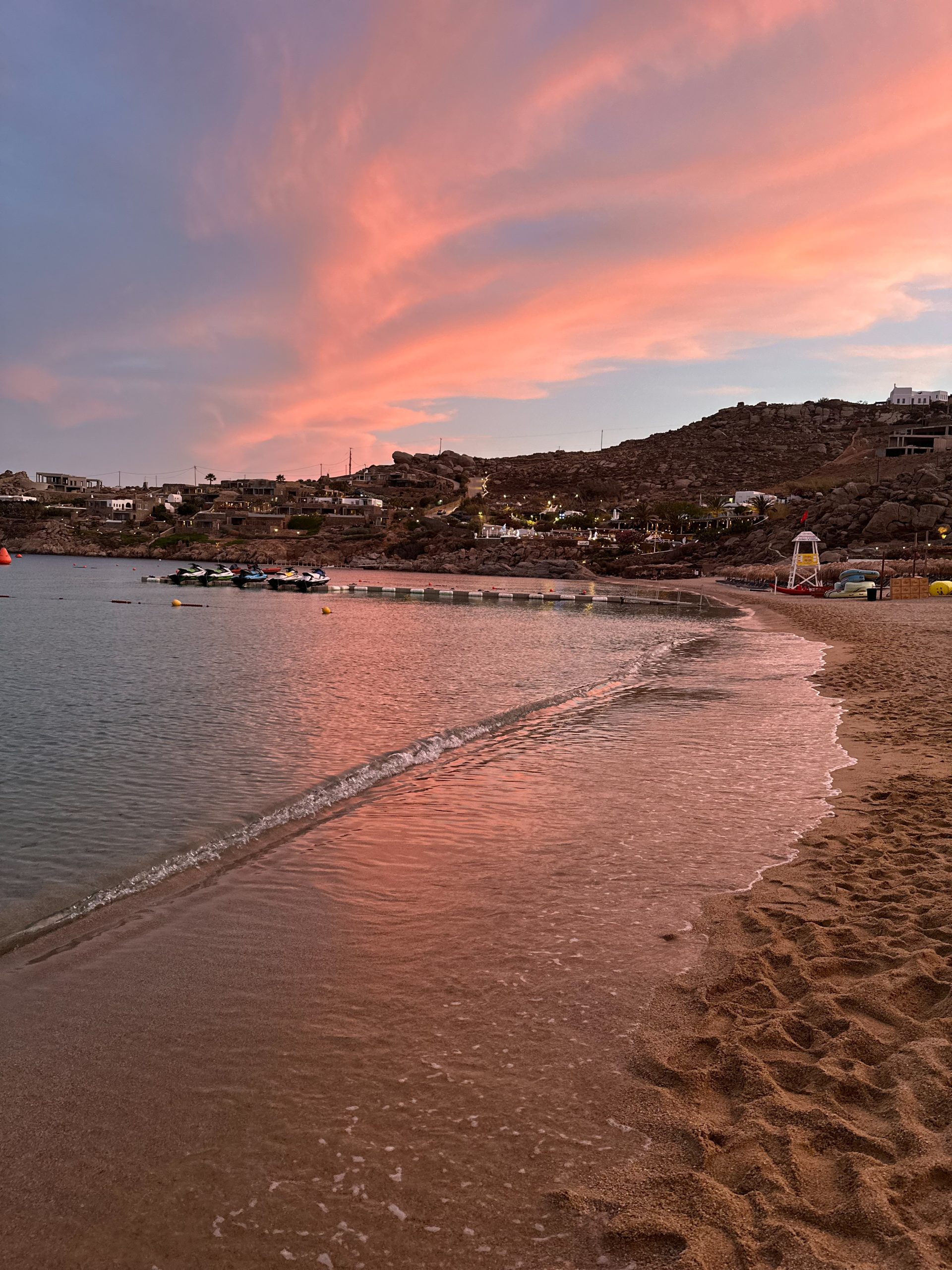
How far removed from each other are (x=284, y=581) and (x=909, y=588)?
182ft

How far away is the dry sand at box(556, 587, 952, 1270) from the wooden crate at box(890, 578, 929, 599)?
56.1 meters

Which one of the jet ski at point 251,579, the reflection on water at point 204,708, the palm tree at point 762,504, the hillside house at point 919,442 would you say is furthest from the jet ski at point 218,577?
the hillside house at point 919,442

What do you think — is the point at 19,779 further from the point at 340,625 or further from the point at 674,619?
the point at 674,619

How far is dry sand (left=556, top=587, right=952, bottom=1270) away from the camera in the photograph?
3.18 meters

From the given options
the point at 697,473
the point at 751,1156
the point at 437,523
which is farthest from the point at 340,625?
the point at 697,473

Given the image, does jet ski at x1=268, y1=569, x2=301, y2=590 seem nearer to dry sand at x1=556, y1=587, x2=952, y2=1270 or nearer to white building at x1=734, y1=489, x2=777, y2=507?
dry sand at x1=556, y1=587, x2=952, y2=1270

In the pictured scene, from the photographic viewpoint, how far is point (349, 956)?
6035 millimetres

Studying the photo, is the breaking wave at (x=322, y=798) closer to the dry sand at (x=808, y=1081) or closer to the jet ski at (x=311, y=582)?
the dry sand at (x=808, y=1081)

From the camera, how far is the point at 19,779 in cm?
1141

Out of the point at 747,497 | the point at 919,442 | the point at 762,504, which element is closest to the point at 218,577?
the point at 762,504

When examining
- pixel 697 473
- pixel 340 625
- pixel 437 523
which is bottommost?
pixel 340 625

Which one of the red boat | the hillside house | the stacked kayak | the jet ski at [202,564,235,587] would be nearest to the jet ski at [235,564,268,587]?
the jet ski at [202,564,235,587]

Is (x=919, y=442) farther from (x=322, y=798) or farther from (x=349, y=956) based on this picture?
(x=349, y=956)

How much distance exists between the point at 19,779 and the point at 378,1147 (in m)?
9.71
